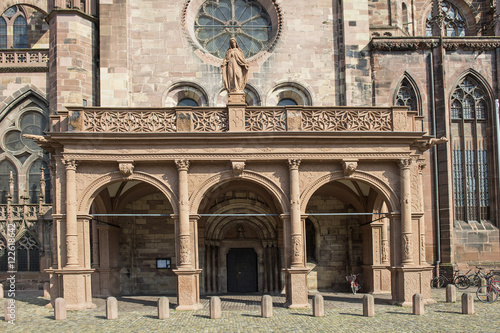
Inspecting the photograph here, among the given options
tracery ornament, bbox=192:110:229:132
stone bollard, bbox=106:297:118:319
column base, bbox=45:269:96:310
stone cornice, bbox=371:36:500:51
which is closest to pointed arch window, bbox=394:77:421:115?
stone cornice, bbox=371:36:500:51

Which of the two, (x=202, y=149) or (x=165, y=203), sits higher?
(x=202, y=149)

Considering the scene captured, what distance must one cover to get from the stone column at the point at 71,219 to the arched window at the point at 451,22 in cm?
1988

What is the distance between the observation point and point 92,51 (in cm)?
2539

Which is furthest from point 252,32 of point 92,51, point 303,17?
point 92,51

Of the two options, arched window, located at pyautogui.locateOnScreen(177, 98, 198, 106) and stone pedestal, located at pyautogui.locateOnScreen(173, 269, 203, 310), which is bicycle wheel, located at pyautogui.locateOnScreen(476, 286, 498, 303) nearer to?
stone pedestal, located at pyautogui.locateOnScreen(173, 269, 203, 310)

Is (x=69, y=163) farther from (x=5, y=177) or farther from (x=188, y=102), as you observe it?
(x=5, y=177)

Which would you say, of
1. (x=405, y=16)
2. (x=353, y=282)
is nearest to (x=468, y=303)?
(x=353, y=282)

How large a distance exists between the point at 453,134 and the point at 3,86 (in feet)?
63.3

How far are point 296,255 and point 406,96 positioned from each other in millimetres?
10355

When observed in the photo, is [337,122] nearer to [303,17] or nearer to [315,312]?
[315,312]

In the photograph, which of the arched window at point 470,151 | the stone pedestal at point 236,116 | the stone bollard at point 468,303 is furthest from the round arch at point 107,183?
the arched window at point 470,151

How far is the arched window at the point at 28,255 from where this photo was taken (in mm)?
26094

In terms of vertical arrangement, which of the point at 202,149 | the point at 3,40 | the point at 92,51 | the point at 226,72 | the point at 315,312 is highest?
the point at 3,40

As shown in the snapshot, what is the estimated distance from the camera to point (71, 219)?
19.2 m
